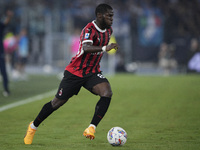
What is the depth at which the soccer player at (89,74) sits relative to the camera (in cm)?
730

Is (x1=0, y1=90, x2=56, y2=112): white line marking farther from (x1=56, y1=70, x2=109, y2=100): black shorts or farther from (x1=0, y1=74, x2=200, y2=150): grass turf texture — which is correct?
(x1=56, y1=70, x2=109, y2=100): black shorts

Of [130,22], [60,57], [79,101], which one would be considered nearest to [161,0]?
[130,22]

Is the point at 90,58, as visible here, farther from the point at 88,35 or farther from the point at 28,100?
the point at 28,100

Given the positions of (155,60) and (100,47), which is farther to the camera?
(155,60)

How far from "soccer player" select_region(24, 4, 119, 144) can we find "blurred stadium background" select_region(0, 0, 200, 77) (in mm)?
20467

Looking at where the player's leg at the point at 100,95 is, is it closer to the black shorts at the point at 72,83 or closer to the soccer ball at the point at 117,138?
the black shorts at the point at 72,83

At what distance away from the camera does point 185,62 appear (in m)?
28.2

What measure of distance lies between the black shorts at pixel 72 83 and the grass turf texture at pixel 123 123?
0.70 metres

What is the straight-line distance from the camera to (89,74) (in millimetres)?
7543

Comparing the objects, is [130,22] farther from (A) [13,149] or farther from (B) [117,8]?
(A) [13,149]

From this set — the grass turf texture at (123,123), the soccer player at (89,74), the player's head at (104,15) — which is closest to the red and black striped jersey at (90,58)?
the soccer player at (89,74)

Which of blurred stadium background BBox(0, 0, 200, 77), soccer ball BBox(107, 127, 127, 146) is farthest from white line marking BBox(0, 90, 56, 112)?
blurred stadium background BBox(0, 0, 200, 77)

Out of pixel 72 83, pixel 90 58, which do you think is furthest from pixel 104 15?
pixel 72 83

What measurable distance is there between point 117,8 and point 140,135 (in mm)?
25466
